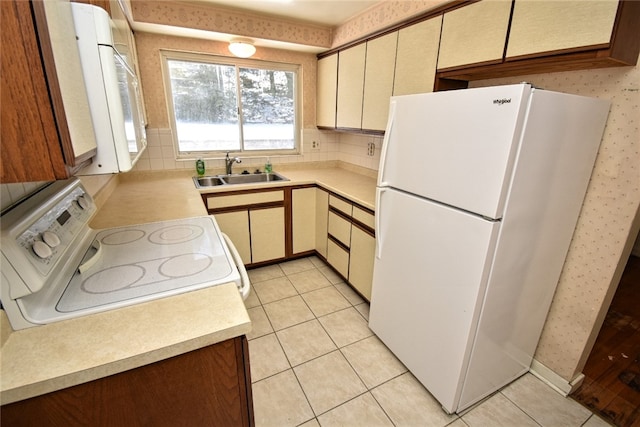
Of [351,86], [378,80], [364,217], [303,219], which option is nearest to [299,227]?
[303,219]

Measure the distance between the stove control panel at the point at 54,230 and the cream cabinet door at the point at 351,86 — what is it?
211cm

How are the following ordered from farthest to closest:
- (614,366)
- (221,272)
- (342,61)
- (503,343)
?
(342,61)
(614,366)
(503,343)
(221,272)

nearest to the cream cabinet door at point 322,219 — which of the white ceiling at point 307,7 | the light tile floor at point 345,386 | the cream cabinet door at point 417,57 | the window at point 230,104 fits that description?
the light tile floor at point 345,386

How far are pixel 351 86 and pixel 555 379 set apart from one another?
2598 millimetres

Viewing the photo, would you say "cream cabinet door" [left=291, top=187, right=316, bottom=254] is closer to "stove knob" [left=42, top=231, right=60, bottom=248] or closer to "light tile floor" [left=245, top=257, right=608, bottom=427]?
"light tile floor" [left=245, top=257, right=608, bottom=427]

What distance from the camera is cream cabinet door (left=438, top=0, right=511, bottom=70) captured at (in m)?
1.43

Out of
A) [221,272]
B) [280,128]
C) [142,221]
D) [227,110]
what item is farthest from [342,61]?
[221,272]

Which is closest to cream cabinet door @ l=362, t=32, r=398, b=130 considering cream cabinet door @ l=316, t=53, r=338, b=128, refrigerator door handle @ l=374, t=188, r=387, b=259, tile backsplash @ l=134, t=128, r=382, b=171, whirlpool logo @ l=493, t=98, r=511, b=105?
tile backsplash @ l=134, t=128, r=382, b=171

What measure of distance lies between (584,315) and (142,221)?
2482mm

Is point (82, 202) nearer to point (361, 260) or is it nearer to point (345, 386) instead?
point (345, 386)

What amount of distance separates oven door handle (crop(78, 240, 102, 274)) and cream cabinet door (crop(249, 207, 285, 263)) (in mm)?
1508

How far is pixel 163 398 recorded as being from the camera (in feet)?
2.69

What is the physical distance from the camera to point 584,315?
1564 mm

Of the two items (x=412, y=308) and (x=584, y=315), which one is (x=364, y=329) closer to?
(x=412, y=308)
